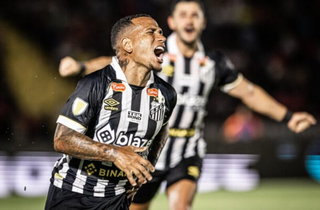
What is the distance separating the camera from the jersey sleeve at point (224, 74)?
619 cm

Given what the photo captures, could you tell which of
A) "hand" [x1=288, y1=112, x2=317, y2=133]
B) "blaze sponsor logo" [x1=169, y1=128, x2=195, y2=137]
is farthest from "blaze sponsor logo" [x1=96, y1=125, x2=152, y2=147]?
"hand" [x1=288, y1=112, x2=317, y2=133]

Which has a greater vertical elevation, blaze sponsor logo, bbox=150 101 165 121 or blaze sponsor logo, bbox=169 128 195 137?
blaze sponsor logo, bbox=150 101 165 121

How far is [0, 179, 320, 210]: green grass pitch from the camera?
8602mm

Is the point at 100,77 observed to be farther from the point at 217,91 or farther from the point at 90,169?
the point at 217,91

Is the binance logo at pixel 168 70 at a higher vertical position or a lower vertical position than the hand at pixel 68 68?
lower

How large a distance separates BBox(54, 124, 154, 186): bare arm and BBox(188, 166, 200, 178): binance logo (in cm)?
232

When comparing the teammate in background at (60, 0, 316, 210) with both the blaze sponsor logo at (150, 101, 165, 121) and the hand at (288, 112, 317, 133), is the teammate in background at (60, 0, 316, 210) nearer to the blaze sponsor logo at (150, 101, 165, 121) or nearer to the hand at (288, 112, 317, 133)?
the hand at (288, 112, 317, 133)

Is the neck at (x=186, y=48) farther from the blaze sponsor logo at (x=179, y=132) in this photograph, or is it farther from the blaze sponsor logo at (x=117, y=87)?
the blaze sponsor logo at (x=117, y=87)

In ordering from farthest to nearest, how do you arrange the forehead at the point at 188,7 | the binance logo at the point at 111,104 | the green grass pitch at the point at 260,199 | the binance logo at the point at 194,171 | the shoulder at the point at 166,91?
the green grass pitch at the point at 260,199 < the forehead at the point at 188,7 < the binance logo at the point at 194,171 < the shoulder at the point at 166,91 < the binance logo at the point at 111,104

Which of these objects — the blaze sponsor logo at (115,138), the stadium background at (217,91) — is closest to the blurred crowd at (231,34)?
the stadium background at (217,91)

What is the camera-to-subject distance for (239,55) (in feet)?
43.0

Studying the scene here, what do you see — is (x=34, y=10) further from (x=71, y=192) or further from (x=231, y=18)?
(x=71, y=192)

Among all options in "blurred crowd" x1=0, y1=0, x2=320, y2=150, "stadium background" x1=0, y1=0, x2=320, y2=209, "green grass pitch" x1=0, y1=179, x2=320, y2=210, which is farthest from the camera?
"blurred crowd" x1=0, y1=0, x2=320, y2=150

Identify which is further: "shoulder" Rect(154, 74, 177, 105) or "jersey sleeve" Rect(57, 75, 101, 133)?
"shoulder" Rect(154, 74, 177, 105)
